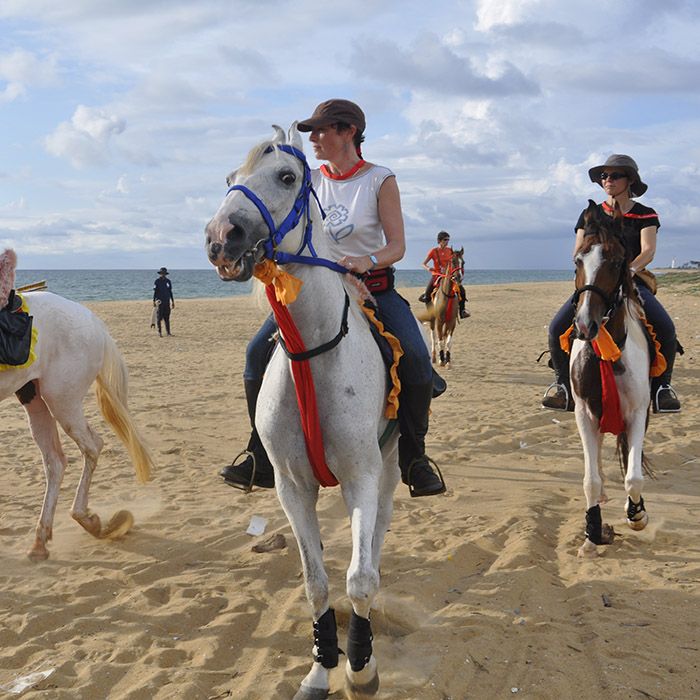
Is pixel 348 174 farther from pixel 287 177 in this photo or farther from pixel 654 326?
pixel 654 326

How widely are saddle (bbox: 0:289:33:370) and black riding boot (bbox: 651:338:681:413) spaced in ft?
17.9

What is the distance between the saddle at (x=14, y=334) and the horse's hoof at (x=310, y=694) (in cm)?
359

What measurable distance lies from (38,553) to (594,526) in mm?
4593

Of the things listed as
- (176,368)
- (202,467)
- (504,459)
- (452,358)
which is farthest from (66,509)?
A: (452,358)

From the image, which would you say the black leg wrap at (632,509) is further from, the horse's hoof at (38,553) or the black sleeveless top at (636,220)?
the horse's hoof at (38,553)

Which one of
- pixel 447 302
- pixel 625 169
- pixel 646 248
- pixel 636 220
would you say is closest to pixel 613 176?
pixel 625 169

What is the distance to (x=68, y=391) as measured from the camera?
6379mm

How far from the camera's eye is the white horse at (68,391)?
6238 mm

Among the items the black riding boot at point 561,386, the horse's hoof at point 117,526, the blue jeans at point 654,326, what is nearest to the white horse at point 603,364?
the blue jeans at point 654,326

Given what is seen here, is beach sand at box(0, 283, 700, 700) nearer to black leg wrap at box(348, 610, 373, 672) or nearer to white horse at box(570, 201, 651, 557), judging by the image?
black leg wrap at box(348, 610, 373, 672)

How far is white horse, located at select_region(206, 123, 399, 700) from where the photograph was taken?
324 cm

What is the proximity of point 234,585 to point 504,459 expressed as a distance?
450 cm

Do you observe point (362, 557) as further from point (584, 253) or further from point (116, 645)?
point (584, 253)

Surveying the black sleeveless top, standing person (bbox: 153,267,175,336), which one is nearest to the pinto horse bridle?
the black sleeveless top
